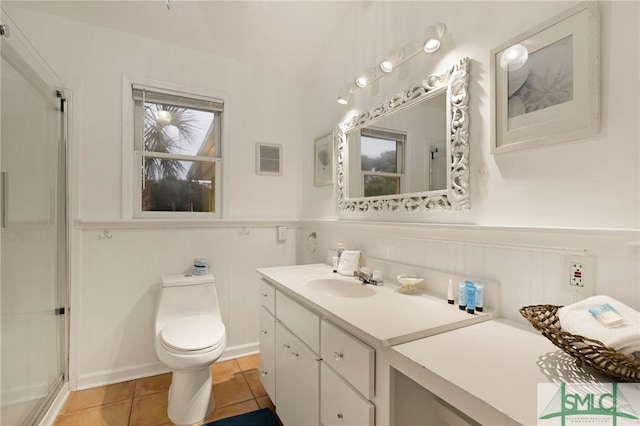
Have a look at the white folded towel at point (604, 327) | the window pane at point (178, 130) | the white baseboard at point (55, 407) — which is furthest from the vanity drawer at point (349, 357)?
the window pane at point (178, 130)

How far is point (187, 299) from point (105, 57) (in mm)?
1786

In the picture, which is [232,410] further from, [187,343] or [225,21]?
[225,21]

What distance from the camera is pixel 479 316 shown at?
1.07 meters

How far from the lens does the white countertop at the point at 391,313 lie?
930 mm

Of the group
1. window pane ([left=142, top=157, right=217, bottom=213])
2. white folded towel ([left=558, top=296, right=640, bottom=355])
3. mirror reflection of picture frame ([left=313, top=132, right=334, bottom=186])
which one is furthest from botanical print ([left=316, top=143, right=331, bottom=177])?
white folded towel ([left=558, top=296, right=640, bottom=355])

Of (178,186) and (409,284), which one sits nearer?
(409,284)

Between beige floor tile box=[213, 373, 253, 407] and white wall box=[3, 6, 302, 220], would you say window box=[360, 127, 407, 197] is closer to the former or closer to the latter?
white wall box=[3, 6, 302, 220]

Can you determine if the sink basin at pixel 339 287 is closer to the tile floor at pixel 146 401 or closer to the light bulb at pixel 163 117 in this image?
the tile floor at pixel 146 401

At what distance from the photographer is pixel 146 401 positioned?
1878mm

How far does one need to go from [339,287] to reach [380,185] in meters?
0.64

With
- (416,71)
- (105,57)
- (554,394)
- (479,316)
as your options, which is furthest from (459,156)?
(105,57)

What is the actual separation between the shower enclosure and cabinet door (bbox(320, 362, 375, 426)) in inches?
56.3

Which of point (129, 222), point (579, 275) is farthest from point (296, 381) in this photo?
point (129, 222)

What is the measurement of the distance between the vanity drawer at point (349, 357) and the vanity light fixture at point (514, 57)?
43.9 inches
